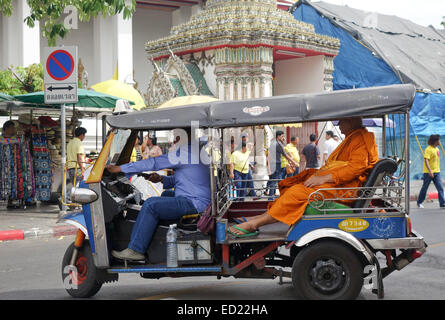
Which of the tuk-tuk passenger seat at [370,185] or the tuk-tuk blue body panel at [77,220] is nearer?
the tuk-tuk passenger seat at [370,185]

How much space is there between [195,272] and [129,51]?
19.8 meters

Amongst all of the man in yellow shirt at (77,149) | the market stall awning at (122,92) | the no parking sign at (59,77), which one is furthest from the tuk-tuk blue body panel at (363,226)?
the market stall awning at (122,92)

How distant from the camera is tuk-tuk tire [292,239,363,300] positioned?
528 cm

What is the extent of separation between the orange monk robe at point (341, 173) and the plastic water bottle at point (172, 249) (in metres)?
0.89

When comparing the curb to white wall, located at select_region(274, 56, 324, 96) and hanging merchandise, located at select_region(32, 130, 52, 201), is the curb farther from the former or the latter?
white wall, located at select_region(274, 56, 324, 96)

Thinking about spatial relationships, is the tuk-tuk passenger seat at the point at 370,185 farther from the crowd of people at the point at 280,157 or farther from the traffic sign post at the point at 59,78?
the crowd of people at the point at 280,157

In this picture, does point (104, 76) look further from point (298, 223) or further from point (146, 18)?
point (298, 223)

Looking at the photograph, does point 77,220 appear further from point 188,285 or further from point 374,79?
point 374,79

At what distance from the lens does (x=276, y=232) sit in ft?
19.1

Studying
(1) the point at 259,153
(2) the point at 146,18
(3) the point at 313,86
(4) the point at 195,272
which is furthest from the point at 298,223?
(2) the point at 146,18

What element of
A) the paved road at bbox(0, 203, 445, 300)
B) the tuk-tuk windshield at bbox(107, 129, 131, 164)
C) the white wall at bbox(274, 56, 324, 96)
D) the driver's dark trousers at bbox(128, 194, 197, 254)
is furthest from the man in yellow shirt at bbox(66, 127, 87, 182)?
the white wall at bbox(274, 56, 324, 96)

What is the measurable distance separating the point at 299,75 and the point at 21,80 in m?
9.03

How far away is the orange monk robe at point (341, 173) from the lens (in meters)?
5.50

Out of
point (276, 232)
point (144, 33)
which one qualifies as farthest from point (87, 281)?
point (144, 33)
